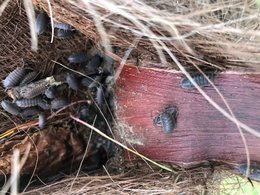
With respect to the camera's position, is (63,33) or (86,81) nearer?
(63,33)

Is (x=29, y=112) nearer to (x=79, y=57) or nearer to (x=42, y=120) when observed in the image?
(x=42, y=120)

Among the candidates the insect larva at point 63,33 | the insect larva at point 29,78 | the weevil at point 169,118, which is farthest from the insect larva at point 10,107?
the weevil at point 169,118

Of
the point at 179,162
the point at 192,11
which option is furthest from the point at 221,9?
the point at 179,162

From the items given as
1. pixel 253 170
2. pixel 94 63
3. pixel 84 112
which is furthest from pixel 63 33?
pixel 253 170

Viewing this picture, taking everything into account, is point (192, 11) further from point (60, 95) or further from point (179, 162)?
point (60, 95)

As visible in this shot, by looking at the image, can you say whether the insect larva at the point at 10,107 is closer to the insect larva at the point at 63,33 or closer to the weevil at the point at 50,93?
the weevil at the point at 50,93

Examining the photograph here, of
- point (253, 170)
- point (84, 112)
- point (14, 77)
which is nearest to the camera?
point (253, 170)

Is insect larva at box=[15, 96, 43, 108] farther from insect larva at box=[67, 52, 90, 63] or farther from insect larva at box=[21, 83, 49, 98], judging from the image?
insect larva at box=[67, 52, 90, 63]
